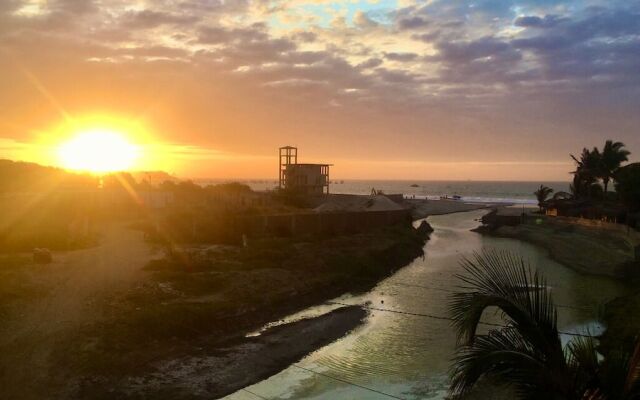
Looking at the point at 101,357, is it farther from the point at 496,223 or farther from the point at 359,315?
the point at 496,223

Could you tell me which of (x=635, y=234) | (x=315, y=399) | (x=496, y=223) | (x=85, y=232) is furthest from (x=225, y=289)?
(x=496, y=223)

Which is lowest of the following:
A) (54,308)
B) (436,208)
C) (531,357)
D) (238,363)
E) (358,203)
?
(238,363)

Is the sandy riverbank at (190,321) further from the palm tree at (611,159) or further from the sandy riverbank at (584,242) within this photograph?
the palm tree at (611,159)

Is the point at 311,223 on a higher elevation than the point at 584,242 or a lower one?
higher

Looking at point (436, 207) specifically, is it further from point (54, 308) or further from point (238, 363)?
point (54, 308)

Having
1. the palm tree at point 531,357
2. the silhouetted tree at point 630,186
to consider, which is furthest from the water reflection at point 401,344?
the silhouetted tree at point 630,186

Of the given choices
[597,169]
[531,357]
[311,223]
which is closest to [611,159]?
[597,169]
